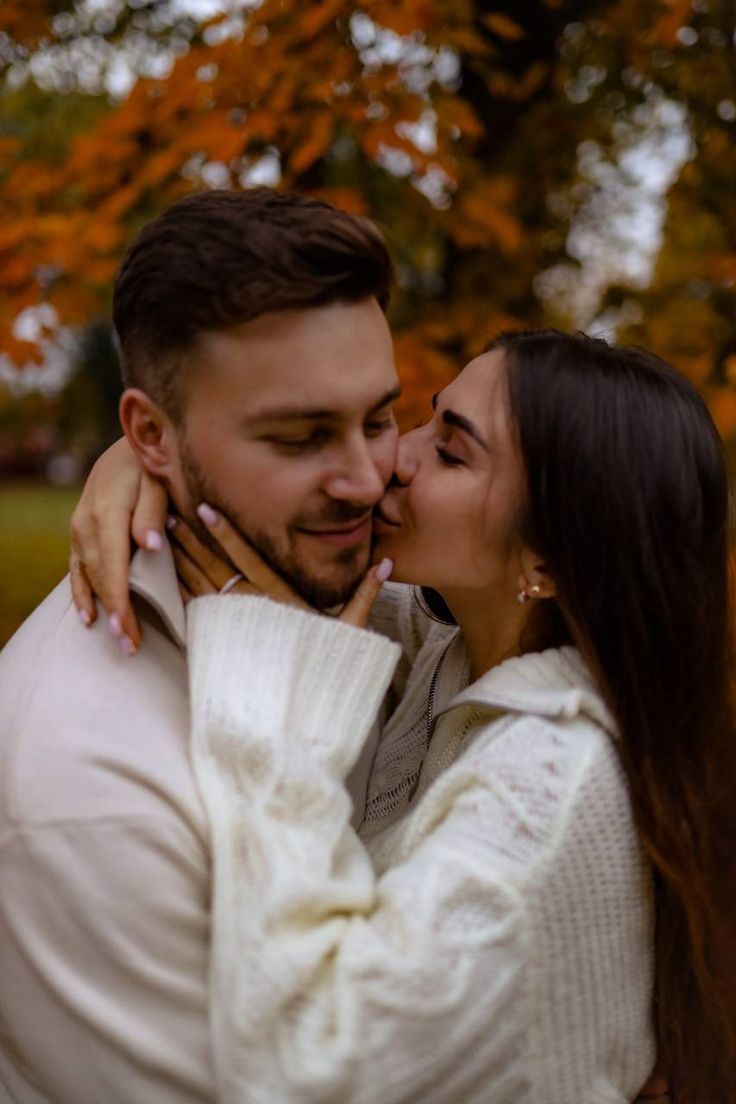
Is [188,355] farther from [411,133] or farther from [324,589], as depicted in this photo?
[411,133]

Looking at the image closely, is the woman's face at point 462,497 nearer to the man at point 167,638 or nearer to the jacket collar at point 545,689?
the man at point 167,638

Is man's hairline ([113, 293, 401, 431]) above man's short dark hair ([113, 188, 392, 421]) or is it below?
below

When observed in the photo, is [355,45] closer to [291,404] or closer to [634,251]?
[291,404]

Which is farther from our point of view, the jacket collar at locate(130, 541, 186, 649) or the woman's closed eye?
the woman's closed eye

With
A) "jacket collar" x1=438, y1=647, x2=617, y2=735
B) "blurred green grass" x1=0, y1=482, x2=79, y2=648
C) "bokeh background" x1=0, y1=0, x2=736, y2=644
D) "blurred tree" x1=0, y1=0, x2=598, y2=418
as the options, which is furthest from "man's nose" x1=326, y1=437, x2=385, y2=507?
"blurred green grass" x1=0, y1=482, x2=79, y2=648

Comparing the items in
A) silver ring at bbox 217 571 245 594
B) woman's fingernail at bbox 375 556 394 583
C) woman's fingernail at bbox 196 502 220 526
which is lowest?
woman's fingernail at bbox 375 556 394 583

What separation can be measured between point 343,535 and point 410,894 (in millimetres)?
711

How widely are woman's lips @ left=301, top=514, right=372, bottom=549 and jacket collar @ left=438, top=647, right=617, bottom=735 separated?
0.36 m

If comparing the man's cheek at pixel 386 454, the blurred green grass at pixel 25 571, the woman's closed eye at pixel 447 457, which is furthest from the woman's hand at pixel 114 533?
the blurred green grass at pixel 25 571

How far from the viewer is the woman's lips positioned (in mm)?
2025

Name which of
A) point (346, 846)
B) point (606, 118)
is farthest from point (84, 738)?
point (606, 118)

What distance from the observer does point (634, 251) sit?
8289 mm

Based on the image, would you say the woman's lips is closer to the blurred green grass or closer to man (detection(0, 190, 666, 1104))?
man (detection(0, 190, 666, 1104))

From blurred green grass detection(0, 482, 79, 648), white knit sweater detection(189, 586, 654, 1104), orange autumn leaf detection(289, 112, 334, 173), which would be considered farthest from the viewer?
blurred green grass detection(0, 482, 79, 648)
